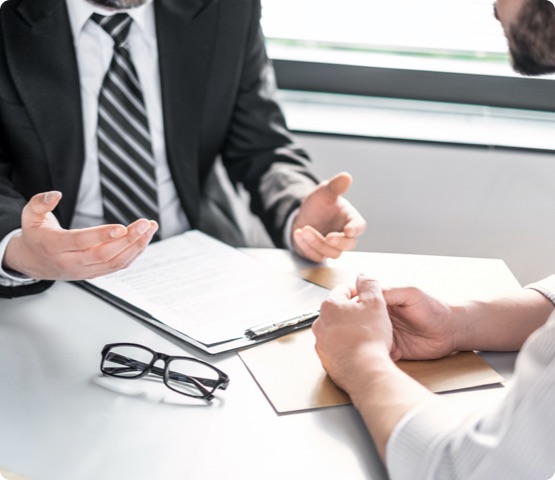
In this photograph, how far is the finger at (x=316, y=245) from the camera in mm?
1434

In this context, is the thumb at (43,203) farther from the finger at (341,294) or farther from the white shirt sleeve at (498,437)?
the white shirt sleeve at (498,437)

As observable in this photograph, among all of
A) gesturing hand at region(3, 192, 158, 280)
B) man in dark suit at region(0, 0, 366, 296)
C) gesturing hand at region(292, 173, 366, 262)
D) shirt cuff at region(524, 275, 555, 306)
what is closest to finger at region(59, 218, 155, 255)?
gesturing hand at region(3, 192, 158, 280)

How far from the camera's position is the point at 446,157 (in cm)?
203

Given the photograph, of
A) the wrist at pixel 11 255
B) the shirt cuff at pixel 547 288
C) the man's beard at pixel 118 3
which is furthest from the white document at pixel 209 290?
the man's beard at pixel 118 3

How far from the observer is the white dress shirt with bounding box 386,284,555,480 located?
0.84m

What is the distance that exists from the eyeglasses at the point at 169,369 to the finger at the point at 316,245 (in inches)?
16.0

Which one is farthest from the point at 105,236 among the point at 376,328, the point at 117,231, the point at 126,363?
the point at 376,328

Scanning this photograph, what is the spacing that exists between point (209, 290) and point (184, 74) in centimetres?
56

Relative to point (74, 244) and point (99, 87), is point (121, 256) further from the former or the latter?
point (99, 87)

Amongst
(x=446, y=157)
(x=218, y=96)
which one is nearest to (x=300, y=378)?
(x=218, y=96)

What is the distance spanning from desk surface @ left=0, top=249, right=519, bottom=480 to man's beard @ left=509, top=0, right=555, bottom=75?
463mm

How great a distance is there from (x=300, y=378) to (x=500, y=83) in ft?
4.51

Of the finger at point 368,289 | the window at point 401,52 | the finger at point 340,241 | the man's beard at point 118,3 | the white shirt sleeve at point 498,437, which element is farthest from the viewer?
A: the window at point 401,52

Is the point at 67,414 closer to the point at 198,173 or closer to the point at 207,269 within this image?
the point at 207,269
